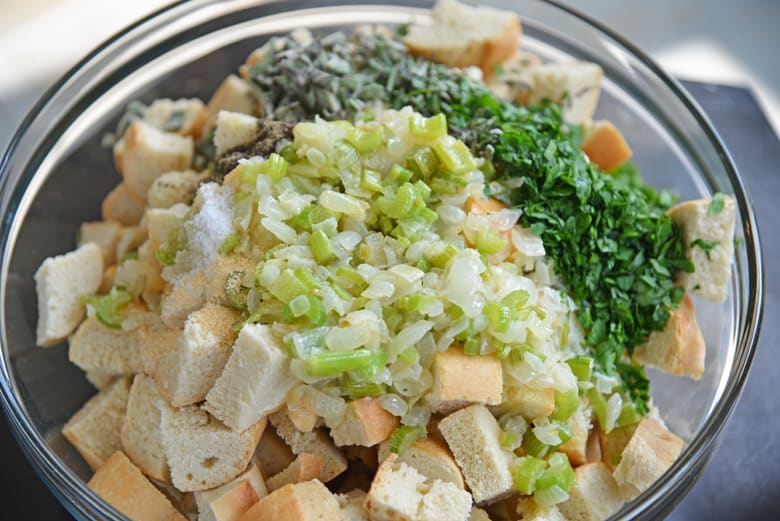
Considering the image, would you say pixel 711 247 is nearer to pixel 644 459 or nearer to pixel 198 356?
pixel 644 459

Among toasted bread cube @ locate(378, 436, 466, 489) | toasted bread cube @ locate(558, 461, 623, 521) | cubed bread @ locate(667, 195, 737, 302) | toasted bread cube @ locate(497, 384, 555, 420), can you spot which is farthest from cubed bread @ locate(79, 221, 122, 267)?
cubed bread @ locate(667, 195, 737, 302)

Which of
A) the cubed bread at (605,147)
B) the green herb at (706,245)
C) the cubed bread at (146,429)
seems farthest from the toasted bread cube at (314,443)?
the cubed bread at (605,147)

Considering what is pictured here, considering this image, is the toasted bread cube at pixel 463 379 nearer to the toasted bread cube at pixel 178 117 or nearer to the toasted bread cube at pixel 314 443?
the toasted bread cube at pixel 314 443

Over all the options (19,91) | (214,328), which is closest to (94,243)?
(214,328)

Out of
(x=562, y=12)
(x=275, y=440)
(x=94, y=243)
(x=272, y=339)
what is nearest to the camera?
(x=272, y=339)

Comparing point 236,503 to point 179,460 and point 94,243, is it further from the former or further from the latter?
point 94,243

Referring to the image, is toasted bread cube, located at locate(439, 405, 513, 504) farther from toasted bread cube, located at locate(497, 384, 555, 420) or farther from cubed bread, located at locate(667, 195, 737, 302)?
cubed bread, located at locate(667, 195, 737, 302)

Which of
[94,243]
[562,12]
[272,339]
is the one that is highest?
[562,12]

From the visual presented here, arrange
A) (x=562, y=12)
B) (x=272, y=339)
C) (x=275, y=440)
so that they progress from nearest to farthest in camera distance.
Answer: (x=272, y=339) → (x=275, y=440) → (x=562, y=12)

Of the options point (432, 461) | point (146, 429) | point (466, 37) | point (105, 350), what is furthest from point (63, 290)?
point (466, 37)
